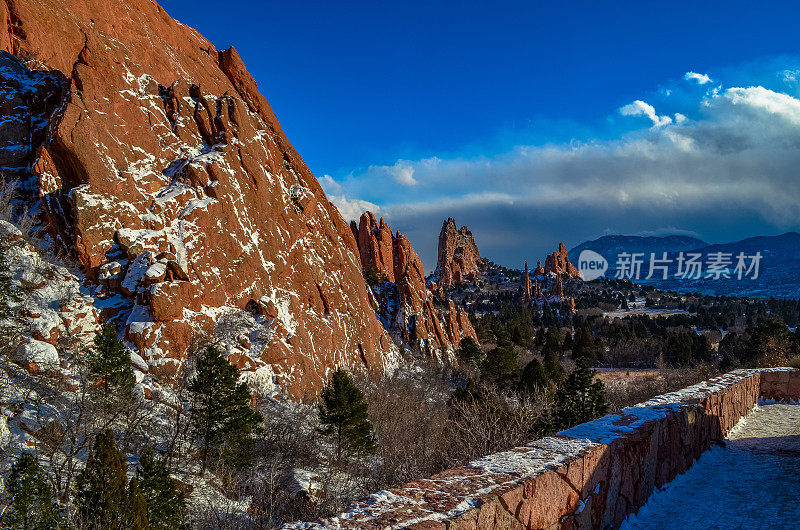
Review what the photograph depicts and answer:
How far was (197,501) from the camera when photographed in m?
18.5

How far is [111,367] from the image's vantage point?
68.3ft

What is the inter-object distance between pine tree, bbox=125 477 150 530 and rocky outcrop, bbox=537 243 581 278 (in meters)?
154

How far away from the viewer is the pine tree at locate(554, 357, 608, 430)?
22016mm

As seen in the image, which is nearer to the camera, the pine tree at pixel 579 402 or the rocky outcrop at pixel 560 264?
the pine tree at pixel 579 402

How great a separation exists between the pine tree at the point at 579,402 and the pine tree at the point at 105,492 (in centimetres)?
1685

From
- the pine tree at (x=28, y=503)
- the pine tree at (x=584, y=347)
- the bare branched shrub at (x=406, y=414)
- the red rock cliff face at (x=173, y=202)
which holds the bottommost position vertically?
the bare branched shrub at (x=406, y=414)

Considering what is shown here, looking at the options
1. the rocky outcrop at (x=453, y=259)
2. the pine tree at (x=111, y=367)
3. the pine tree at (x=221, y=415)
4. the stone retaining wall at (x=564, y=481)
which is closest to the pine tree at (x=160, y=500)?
the pine tree at (x=221, y=415)

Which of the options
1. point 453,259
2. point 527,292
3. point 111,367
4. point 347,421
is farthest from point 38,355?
point 453,259

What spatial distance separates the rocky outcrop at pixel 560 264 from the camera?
15838 cm

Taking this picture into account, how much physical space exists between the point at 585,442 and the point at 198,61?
51815 millimetres

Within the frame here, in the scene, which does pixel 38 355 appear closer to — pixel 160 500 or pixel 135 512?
pixel 160 500

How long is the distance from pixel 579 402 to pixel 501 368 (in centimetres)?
1619

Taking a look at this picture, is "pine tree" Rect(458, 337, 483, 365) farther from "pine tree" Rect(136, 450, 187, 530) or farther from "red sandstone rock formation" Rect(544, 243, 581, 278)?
"red sandstone rock formation" Rect(544, 243, 581, 278)

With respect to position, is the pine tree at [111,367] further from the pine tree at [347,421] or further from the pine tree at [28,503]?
the pine tree at [347,421]
